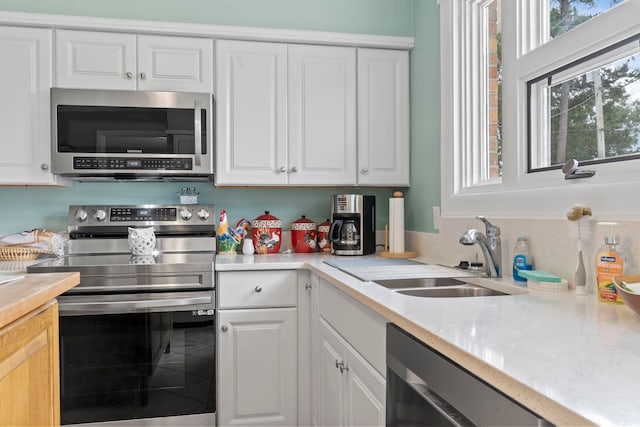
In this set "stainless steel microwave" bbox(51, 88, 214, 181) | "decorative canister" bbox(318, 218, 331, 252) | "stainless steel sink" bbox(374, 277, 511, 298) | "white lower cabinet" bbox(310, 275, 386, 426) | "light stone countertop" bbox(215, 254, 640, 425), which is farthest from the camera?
"decorative canister" bbox(318, 218, 331, 252)

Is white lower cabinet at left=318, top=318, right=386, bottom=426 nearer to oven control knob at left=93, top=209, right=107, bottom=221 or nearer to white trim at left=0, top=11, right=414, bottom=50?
oven control knob at left=93, top=209, right=107, bottom=221

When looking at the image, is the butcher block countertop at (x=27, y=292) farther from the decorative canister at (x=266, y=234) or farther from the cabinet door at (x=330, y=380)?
the decorative canister at (x=266, y=234)

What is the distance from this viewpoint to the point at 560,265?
4.93ft

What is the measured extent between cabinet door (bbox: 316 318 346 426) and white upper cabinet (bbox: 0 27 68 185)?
5.30 feet

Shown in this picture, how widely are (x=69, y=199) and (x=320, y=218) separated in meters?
1.46

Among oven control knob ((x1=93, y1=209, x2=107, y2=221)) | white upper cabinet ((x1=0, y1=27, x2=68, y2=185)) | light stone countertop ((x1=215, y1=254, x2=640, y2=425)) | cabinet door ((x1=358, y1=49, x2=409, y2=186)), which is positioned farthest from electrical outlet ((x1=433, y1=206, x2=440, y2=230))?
white upper cabinet ((x1=0, y1=27, x2=68, y2=185))

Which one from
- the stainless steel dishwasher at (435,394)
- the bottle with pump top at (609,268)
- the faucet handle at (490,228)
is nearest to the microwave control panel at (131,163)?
the faucet handle at (490,228)

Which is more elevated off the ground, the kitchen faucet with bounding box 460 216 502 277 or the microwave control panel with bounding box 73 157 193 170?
the microwave control panel with bounding box 73 157 193 170

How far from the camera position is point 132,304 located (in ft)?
6.74

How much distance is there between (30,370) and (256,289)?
3.95ft

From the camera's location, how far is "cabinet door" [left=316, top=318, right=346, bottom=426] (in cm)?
169

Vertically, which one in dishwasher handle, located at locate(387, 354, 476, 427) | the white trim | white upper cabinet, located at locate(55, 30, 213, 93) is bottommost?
dishwasher handle, located at locate(387, 354, 476, 427)

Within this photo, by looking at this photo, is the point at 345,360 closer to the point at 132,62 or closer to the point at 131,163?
the point at 131,163

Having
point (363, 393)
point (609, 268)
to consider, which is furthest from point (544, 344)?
point (363, 393)
